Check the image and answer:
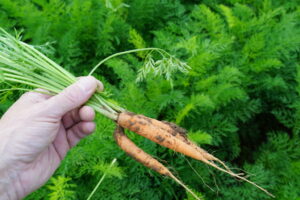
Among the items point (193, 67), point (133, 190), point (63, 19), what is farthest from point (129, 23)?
point (133, 190)

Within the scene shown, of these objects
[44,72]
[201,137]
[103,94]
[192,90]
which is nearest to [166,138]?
[201,137]

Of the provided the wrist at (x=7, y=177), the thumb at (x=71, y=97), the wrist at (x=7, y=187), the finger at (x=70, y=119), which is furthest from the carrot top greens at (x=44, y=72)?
the wrist at (x=7, y=187)

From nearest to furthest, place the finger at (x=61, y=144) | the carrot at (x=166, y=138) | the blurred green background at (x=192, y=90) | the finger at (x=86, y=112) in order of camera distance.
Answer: the finger at (x=86, y=112)
the carrot at (x=166, y=138)
the finger at (x=61, y=144)
the blurred green background at (x=192, y=90)

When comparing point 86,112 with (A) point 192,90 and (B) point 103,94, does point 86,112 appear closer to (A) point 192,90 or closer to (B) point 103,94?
(B) point 103,94

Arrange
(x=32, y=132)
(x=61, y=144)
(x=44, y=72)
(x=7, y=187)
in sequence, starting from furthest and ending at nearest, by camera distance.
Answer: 1. (x=61, y=144)
2. (x=44, y=72)
3. (x=7, y=187)
4. (x=32, y=132)

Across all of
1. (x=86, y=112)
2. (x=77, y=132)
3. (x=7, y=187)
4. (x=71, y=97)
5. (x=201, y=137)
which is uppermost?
(x=71, y=97)

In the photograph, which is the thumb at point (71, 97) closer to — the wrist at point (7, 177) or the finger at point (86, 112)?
the finger at point (86, 112)

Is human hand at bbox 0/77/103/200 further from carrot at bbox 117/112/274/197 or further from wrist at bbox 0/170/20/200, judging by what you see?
carrot at bbox 117/112/274/197
